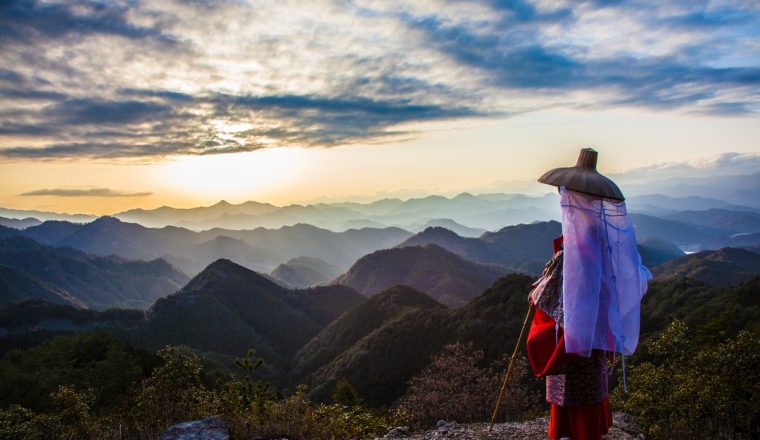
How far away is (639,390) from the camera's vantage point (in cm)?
717

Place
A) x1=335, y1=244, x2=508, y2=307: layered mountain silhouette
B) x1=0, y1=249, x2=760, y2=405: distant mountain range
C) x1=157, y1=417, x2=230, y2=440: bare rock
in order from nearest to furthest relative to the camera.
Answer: x1=157, y1=417, x2=230, y2=440: bare rock → x1=0, y1=249, x2=760, y2=405: distant mountain range → x1=335, y1=244, x2=508, y2=307: layered mountain silhouette

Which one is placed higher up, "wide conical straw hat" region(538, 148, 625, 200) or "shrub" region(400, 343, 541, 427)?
"wide conical straw hat" region(538, 148, 625, 200)

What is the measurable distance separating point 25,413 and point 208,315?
310ft

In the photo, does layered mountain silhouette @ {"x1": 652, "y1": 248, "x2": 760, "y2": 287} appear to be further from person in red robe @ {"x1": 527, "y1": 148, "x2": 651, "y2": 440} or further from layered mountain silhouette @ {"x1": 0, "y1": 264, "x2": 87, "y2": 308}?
layered mountain silhouette @ {"x1": 0, "y1": 264, "x2": 87, "y2": 308}

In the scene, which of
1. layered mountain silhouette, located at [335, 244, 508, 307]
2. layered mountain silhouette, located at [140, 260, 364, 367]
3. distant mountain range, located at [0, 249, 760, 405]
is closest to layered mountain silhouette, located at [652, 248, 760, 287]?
distant mountain range, located at [0, 249, 760, 405]

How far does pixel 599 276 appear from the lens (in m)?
4.65

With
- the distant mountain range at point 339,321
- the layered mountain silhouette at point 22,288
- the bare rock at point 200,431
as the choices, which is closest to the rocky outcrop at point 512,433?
the bare rock at point 200,431

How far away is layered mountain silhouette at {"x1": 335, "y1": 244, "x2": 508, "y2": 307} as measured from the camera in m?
136

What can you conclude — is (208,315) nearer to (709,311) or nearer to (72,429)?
(709,311)

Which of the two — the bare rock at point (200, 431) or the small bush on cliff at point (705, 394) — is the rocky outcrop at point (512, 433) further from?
the bare rock at point (200, 431)

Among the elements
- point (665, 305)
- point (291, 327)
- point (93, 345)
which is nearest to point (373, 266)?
point (291, 327)

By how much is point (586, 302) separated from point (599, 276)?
321 mm

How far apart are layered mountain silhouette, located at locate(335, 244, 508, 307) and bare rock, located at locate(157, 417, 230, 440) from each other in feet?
408

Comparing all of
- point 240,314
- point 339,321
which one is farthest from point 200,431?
point 240,314
